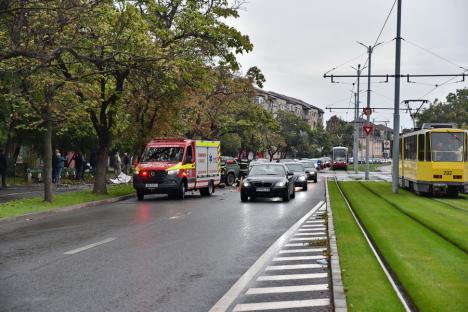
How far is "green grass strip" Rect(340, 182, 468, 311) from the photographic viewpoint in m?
6.87

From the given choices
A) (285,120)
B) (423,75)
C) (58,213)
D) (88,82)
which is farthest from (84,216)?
(285,120)

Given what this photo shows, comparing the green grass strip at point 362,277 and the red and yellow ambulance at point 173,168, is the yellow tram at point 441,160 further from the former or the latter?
the green grass strip at point 362,277

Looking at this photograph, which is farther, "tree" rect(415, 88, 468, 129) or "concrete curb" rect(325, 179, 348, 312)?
"tree" rect(415, 88, 468, 129)

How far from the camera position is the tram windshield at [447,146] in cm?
2633

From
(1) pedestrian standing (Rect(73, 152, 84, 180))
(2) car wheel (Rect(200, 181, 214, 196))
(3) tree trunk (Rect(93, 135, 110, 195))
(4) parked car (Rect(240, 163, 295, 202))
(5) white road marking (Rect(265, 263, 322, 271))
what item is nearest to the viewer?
(5) white road marking (Rect(265, 263, 322, 271))

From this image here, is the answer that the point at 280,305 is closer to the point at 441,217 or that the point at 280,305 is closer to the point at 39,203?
the point at 441,217

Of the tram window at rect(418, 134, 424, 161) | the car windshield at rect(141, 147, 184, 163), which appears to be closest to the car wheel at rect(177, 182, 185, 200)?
the car windshield at rect(141, 147, 184, 163)

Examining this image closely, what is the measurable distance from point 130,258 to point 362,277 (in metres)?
3.72

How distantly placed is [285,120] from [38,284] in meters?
98.1

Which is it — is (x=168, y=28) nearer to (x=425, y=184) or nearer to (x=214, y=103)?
(x=425, y=184)

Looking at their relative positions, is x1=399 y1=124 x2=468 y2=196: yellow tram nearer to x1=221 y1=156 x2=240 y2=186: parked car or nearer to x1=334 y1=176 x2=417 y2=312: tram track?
x1=221 y1=156 x2=240 y2=186: parked car

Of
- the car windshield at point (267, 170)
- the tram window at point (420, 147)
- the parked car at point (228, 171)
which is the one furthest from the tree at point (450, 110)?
the car windshield at point (267, 170)

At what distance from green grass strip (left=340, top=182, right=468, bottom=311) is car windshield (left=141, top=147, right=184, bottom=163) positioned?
36.0ft

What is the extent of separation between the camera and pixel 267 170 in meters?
24.4
